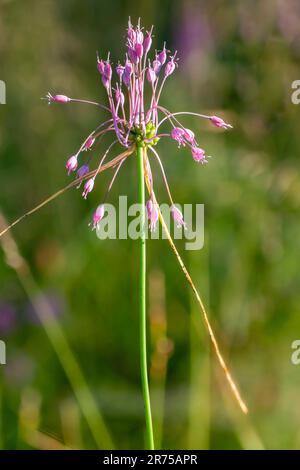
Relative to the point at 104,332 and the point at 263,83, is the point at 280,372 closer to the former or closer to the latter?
the point at 104,332

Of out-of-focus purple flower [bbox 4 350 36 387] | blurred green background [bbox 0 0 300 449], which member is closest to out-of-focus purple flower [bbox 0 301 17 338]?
blurred green background [bbox 0 0 300 449]

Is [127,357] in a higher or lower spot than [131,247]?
lower

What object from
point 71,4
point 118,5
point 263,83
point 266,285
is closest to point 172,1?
point 118,5

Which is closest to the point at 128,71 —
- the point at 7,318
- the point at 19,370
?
the point at 19,370

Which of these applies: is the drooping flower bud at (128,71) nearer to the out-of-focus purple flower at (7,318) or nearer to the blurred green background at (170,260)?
the blurred green background at (170,260)

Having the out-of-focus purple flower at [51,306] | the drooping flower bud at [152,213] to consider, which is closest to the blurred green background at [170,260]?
the out-of-focus purple flower at [51,306]

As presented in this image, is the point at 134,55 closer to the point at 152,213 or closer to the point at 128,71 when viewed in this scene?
the point at 128,71

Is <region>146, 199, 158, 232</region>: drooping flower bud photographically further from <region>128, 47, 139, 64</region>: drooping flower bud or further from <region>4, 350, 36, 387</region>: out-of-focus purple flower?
<region>4, 350, 36, 387</region>: out-of-focus purple flower
